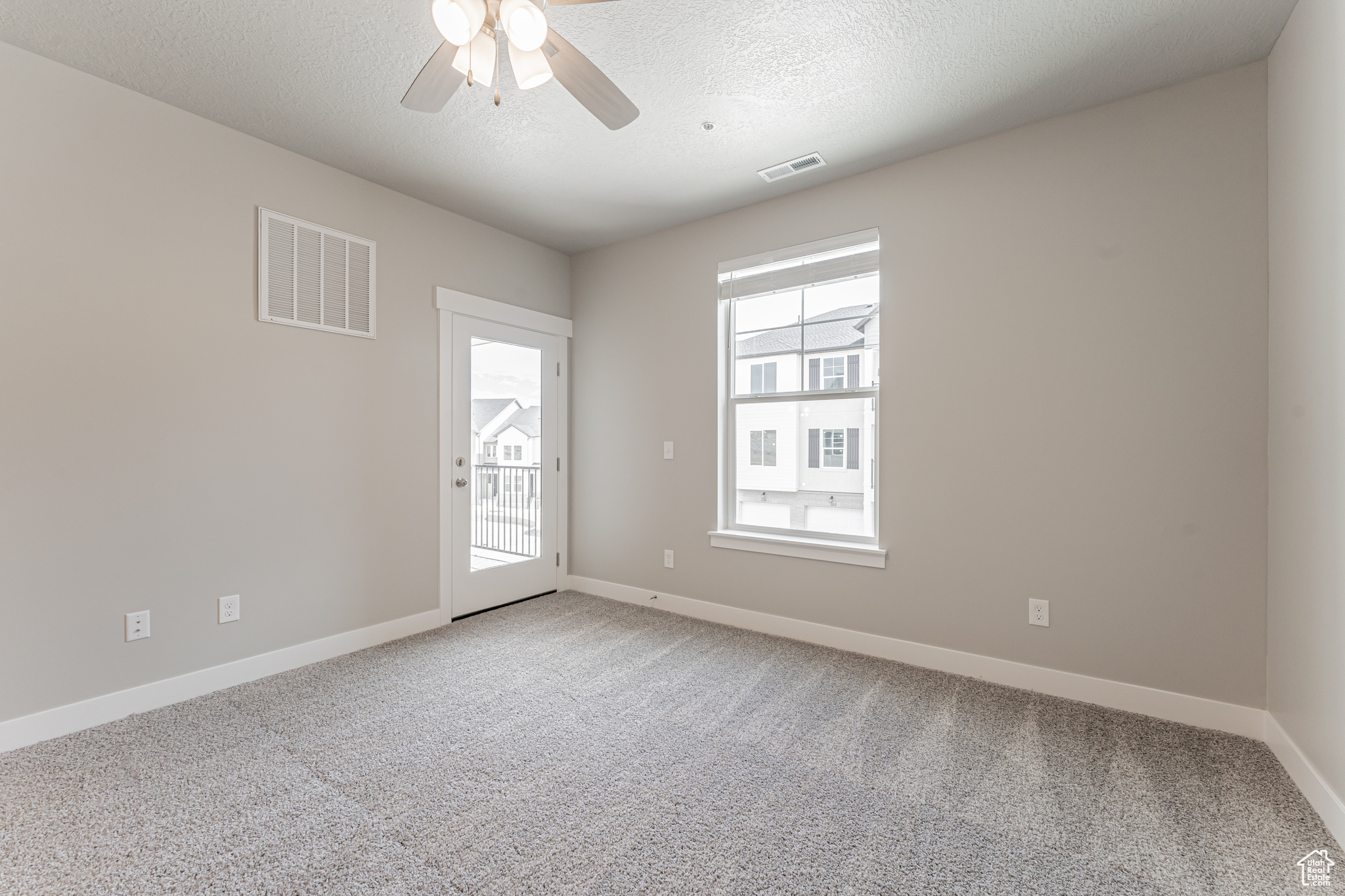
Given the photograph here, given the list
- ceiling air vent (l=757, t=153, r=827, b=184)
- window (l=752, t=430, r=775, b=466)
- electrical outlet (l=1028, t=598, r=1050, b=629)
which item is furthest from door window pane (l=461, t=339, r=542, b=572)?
electrical outlet (l=1028, t=598, r=1050, b=629)

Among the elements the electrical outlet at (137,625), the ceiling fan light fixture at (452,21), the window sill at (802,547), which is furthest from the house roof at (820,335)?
the electrical outlet at (137,625)

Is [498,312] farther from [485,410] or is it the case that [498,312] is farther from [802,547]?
[802,547]

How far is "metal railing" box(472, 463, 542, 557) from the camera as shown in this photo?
3.88 metres

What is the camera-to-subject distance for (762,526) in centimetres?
367

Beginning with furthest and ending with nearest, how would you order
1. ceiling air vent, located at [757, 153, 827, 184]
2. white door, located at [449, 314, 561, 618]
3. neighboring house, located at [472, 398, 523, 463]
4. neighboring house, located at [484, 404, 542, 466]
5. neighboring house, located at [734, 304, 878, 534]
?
neighboring house, located at [484, 404, 542, 466], neighboring house, located at [472, 398, 523, 463], white door, located at [449, 314, 561, 618], neighboring house, located at [734, 304, 878, 534], ceiling air vent, located at [757, 153, 827, 184]

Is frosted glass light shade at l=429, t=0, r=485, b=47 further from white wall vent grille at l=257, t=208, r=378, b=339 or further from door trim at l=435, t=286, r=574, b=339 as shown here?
door trim at l=435, t=286, r=574, b=339

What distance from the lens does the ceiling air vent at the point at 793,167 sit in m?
3.01

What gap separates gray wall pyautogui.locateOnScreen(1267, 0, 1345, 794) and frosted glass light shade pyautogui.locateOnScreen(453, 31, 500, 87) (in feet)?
7.95

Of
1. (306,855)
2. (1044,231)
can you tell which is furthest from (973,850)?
(1044,231)

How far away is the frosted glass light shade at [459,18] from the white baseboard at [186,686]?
9.39ft

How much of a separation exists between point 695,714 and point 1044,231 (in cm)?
268

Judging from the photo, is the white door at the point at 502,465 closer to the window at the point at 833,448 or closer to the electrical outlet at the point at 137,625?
the electrical outlet at the point at 137,625

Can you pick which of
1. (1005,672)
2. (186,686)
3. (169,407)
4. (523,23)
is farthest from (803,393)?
(186,686)

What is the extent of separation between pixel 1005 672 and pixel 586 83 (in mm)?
3013
